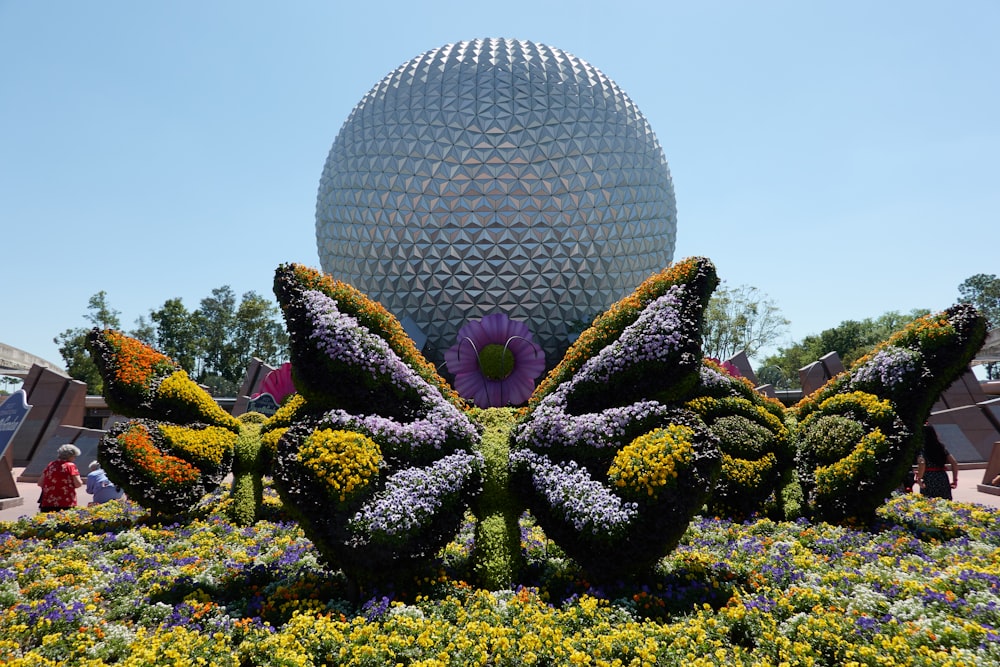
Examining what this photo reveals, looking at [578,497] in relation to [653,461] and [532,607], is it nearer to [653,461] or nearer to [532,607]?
[653,461]

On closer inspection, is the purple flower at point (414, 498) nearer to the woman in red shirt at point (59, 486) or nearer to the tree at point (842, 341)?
the woman in red shirt at point (59, 486)

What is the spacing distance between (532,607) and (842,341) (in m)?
52.1

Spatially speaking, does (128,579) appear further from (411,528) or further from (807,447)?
(807,447)

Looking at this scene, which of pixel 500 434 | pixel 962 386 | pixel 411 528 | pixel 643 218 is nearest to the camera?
pixel 411 528

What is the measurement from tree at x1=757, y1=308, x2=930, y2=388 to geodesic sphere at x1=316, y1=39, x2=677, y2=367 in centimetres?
3048

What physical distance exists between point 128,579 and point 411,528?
2994 mm

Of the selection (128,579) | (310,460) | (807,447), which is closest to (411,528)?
(310,460)

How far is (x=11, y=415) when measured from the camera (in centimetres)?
1027

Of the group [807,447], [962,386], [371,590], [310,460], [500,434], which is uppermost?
[962,386]

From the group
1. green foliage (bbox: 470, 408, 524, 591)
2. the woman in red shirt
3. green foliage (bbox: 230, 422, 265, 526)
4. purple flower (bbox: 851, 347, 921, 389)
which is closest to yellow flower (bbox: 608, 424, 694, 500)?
green foliage (bbox: 470, 408, 524, 591)

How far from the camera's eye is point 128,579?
619cm

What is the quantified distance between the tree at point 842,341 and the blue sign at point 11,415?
43870 mm

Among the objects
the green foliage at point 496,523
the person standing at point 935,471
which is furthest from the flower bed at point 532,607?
the person standing at point 935,471

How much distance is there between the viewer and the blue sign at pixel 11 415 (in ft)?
32.7
